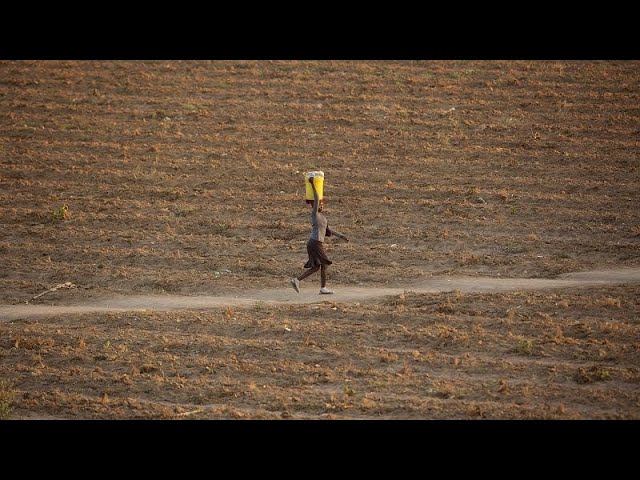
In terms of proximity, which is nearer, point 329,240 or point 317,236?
point 317,236

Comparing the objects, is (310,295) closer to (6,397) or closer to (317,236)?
(317,236)

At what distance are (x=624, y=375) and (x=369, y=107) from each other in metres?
14.9

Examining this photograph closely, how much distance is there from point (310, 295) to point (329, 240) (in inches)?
126

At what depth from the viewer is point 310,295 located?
14.4m

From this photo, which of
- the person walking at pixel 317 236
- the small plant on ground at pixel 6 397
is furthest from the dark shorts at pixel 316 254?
the small plant on ground at pixel 6 397

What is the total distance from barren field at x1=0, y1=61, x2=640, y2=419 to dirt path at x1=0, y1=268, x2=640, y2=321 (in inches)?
4.6

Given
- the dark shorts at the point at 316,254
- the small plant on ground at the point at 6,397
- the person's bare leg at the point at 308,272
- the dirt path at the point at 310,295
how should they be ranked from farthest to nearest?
the person's bare leg at the point at 308,272
the dark shorts at the point at 316,254
the dirt path at the point at 310,295
the small plant on ground at the point at 6,397

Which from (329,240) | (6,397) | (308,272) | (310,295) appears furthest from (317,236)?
(6,397)

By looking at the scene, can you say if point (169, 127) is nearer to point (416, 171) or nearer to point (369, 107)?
point (369, 107)

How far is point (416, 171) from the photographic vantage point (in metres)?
20.8

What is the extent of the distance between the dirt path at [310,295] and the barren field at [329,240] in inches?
4.6

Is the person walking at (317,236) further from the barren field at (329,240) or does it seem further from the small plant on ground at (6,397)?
the small plant on ground at (6,397)

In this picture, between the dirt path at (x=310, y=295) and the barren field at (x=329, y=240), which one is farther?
the dirt path at (x=310, y=295)

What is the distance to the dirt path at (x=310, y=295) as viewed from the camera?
1400cm
